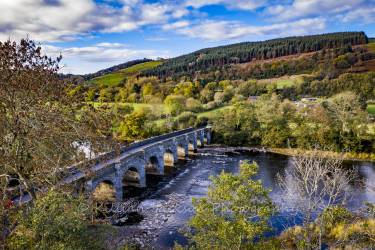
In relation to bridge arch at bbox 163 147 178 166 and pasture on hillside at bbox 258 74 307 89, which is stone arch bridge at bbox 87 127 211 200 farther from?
pasture on hillside at bbox 258 74 307 89

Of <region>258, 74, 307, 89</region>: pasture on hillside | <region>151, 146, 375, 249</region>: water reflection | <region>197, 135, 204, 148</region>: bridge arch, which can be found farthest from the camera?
<region>258, 74, 307, 89</region>: pasture on hillside

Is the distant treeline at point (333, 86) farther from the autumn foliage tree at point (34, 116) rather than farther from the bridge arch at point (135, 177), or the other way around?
the autumn foliage tree at point (34, 116)

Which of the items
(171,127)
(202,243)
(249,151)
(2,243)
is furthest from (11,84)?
(171,127)

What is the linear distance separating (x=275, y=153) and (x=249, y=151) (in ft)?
15.5

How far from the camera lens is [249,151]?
44.0 m

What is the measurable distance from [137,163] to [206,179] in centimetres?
907

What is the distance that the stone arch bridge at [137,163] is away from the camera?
20070 millimetres

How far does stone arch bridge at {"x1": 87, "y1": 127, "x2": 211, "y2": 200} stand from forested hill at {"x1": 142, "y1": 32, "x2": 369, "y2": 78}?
8570cm

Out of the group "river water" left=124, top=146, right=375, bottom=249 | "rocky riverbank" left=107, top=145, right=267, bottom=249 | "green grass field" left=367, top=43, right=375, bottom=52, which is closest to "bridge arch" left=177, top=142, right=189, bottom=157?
"river water" left=124, top=146, right=375, bottom=249

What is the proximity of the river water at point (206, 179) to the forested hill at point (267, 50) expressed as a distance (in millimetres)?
84153

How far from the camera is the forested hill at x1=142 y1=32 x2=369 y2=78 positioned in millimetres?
118706

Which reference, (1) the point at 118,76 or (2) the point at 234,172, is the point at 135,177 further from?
(1) the point at 118,76

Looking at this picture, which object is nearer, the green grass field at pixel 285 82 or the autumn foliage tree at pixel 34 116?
the autumn foliage tree at pixel 34 116

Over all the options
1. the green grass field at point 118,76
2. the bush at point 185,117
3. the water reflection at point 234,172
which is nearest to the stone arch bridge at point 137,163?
the water reflection at point 234,172
